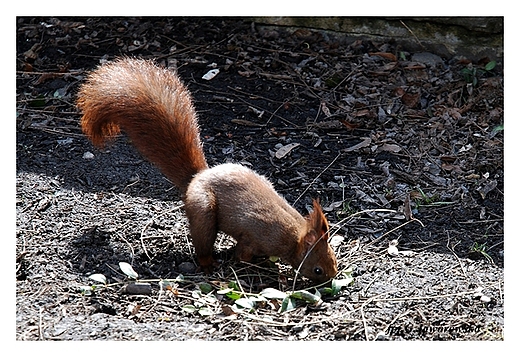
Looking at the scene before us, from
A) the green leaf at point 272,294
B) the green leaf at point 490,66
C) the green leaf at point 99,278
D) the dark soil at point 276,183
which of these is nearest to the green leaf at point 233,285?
the dark soil at point 276,183

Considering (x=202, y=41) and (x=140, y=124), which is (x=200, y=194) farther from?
(x=202, y=41)

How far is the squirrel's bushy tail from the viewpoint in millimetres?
4918

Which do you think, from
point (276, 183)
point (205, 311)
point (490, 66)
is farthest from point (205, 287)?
point (490, 66)

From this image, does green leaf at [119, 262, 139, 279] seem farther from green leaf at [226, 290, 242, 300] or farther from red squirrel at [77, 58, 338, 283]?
green leaf at [226, 290, 242, 300]

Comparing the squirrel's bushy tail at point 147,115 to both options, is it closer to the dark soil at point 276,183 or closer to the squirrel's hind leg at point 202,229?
the squirrel's hind leg at point 202,229

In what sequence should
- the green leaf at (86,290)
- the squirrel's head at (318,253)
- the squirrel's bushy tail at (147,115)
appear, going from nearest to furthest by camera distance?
the green leaf at (86,290), the squirrel's head at (318,253), the squirrel's bushy tail at (147,115)

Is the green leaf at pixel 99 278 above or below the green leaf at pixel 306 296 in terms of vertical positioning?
above

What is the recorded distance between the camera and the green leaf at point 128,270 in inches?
176

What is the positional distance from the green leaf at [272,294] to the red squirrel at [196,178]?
1.11ft

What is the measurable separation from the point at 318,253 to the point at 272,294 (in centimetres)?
45

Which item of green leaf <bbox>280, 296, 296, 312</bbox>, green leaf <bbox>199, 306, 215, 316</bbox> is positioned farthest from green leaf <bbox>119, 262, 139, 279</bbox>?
green leaf <bbox>280, 296, 296, 312</bbox>

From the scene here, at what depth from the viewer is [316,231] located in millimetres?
4633

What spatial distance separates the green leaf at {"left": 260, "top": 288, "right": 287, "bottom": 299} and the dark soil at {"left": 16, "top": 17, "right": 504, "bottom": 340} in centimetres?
8

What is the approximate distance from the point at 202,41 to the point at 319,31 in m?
1.31
